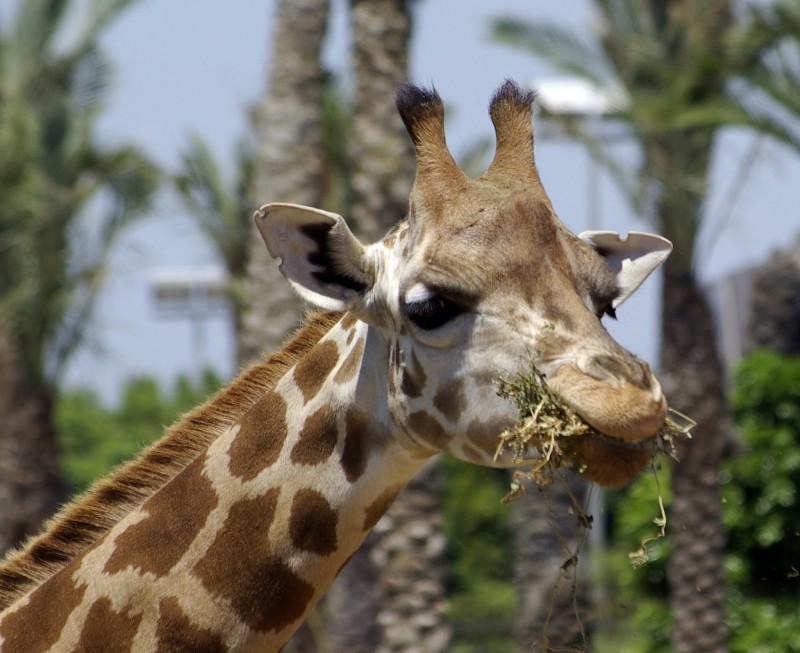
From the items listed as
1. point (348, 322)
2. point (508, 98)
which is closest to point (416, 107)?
point (508, 98)

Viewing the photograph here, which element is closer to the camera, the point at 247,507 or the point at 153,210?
the point at 247,507

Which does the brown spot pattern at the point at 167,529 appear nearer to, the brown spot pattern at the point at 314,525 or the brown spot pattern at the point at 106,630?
the brown spot pattern at the point at 106,630

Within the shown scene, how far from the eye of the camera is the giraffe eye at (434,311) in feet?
13.6

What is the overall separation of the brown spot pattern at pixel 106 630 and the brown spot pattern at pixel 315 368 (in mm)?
877

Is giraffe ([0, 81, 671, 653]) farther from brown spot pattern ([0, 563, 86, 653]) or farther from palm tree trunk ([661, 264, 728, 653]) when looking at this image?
palm tree trunk ([661, 264, 728, 653])

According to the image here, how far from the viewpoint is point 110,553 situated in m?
4.40

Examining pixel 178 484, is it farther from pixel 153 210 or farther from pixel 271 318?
pixel 153 210

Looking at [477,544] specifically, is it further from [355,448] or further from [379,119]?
[355,448]

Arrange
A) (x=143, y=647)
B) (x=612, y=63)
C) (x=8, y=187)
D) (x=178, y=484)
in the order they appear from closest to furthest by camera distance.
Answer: (x=143, y=647) < (x=178, y=484) < (x=612, y=63) < (x=8, y=187)

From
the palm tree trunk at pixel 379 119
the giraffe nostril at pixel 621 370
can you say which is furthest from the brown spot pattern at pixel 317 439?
the palm tree trunk at pixel 379 119

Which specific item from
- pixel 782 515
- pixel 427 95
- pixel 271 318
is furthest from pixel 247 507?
pixel 782 515

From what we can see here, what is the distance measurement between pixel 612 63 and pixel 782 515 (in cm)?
522

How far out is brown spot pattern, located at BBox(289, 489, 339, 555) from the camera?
4.27 metres

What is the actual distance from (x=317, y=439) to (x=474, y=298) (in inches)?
27.9
